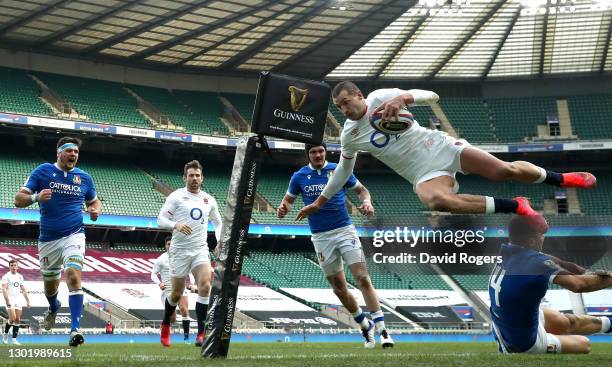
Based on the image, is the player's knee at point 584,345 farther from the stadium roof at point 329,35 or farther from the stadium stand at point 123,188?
the stadium stand at point 123,188

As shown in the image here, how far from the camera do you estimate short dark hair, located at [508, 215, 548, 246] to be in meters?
7.23

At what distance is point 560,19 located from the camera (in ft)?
134

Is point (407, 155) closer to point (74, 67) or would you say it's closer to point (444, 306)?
point (444, 306)

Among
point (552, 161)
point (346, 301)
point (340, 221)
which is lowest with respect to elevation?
point (552, 161)

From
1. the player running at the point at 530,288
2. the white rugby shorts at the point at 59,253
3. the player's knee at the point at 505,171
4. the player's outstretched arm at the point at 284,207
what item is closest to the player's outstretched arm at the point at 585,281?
the player running at the point at 530,288

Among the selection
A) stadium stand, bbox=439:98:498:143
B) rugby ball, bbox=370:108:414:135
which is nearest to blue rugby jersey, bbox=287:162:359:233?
rugby ball, bbox=370:108:414:135

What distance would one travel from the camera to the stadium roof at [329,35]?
36969mm

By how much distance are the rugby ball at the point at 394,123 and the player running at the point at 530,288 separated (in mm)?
1989

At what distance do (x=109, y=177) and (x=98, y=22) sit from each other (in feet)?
26.6

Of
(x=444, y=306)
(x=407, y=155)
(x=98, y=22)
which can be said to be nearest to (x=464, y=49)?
(x=444, y=306)

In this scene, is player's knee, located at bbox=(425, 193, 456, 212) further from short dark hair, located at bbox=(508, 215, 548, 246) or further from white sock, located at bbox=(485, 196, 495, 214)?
short dark hair, located at bbox=(508, 215, 548, 246)

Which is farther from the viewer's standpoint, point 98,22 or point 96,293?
point 98,22

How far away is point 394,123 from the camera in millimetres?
8922

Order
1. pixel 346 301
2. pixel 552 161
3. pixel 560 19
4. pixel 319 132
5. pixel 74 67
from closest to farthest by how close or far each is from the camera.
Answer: pixel 319 132
pixel 346 301
pixel 560 19
pixel 74 67
pixel 552 161
